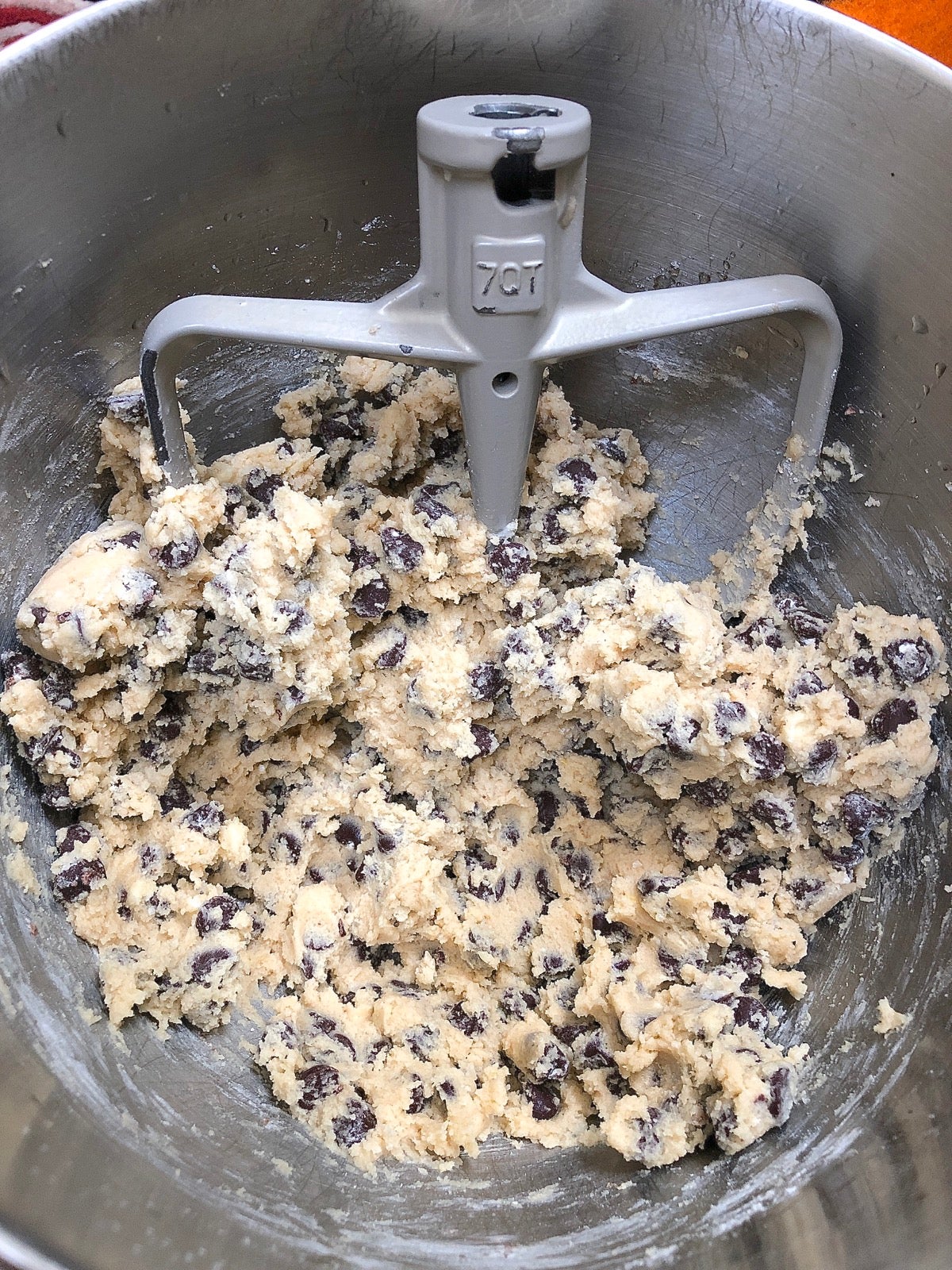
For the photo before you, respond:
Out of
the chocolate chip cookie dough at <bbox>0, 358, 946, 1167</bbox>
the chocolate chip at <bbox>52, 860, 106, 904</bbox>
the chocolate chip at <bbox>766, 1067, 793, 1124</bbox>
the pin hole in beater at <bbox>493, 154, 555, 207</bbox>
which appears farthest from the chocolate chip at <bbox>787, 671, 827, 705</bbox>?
the chocolate chip at <bbox>52, 860, 106, 904</bbox>

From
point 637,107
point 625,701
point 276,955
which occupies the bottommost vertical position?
point 276,955

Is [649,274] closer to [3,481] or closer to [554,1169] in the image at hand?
[3,481]

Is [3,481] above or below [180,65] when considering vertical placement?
below

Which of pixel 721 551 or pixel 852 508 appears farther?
pixel 721 551

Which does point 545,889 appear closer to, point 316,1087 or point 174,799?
point 316,1087

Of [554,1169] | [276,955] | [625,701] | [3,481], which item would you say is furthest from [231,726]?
[554,1169]

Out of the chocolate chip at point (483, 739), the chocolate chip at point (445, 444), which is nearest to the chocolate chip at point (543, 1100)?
the chocolate chip at point (483, 739)

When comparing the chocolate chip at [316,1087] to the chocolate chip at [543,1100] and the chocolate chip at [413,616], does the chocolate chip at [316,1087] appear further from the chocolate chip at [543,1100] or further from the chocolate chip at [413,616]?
the chocolate chip at [413,616]

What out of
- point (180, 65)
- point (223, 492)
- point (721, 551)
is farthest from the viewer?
point (721, 551)
